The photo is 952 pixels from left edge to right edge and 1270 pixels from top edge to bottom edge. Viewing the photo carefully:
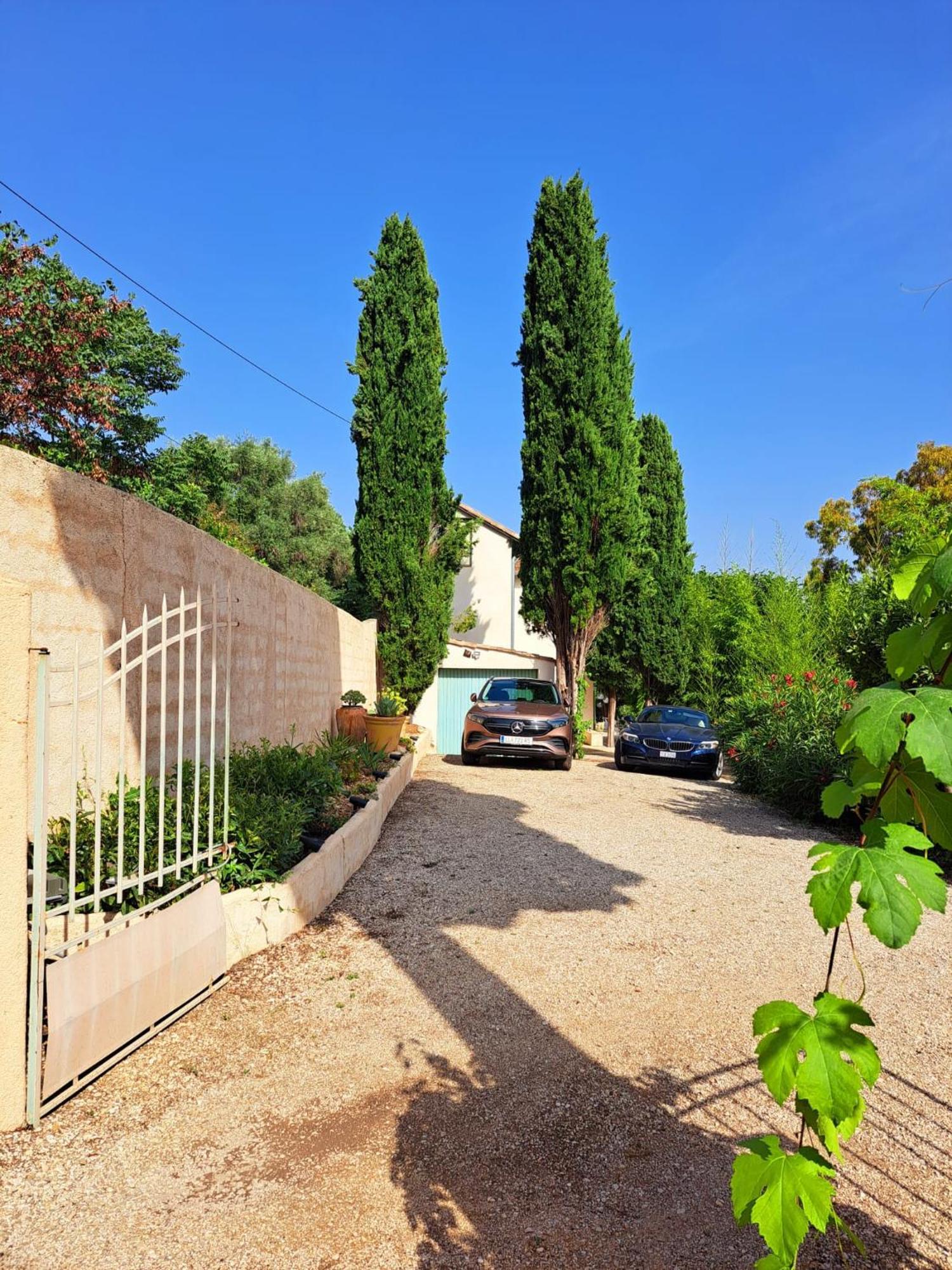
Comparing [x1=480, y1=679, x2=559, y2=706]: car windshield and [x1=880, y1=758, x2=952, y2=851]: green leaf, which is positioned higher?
[x1=480, y1=679, x2=559, y2=706]: car windshield

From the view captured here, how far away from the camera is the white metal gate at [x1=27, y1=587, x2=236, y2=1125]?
2.78m

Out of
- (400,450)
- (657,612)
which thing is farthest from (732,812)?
(657,612)

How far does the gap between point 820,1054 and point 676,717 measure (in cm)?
1392

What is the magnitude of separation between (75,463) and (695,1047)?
1603 cm

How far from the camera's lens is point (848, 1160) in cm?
262

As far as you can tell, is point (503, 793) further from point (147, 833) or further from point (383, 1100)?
point (383, 1100)

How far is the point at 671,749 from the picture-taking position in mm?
13297

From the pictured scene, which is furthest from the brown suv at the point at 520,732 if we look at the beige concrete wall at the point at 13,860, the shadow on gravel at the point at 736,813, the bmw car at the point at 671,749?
the beige concrete wall at the point at 13,860

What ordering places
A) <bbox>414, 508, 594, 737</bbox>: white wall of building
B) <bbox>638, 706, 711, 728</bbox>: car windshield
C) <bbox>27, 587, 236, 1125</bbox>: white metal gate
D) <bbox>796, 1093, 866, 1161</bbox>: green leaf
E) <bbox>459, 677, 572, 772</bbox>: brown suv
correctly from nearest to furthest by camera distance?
1. <bbox>796, 1093, 866, 1161</bbox>: green leaf
2. <bbox>27, 587, 236, 1125</bbox>: white metal gate
3. <bbox>459, 677, 572, 772</bbox>: brown suv
4. <bbox>638, 706, 711, 728</bbox>: car windshield
5. <bbox>414, 508, 594, 737</bbox>: white wall of building

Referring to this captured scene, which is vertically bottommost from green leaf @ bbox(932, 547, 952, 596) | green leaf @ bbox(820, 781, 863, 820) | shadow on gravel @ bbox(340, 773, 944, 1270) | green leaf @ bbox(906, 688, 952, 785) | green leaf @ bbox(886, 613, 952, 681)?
shadow on gravel @ bbox(340, 773, 944, 1270)

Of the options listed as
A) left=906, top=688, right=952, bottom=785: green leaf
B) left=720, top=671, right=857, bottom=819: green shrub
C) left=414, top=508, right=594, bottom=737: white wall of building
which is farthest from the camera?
left=414, top=508, right=594, bottom=737: white wall of building

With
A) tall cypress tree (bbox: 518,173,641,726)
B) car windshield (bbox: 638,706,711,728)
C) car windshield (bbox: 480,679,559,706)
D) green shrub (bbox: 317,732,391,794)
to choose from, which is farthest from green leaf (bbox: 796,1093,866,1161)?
tall cypress tree (bbox: 518,173,641,726)

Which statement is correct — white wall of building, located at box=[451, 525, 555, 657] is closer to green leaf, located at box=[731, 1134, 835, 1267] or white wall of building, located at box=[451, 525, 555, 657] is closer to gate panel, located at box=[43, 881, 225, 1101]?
gate panel, located at box=[43, 881, 225, 1101]

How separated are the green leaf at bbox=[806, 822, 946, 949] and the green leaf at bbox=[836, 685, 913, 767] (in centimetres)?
16
